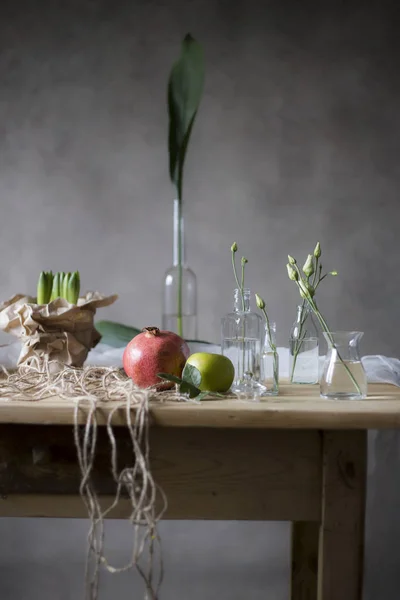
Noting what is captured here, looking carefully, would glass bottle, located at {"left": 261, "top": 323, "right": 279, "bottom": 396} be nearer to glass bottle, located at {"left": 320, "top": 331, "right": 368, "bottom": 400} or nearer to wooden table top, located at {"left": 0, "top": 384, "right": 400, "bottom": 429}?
glass bottle, located at {"left": 320, "top": 331, "right": 368, "bottom": 400}

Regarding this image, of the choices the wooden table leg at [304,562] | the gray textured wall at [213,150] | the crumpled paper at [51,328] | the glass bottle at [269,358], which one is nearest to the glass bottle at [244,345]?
the glass bottle at [269,358]

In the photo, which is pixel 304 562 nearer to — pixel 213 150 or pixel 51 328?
pixel 51 328

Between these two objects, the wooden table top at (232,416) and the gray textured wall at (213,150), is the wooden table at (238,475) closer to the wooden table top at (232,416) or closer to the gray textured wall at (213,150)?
A: the wooden table top at (232,416)

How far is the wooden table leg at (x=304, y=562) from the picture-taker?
4.15ft

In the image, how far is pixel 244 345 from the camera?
1062 mm

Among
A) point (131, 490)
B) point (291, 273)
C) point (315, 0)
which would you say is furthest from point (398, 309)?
point (131, 490)

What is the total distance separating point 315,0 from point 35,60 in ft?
2.80

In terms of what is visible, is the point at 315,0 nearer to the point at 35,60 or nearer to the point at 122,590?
the point at 35,60

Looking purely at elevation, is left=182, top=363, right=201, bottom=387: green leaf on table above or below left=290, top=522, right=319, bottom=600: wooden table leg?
above

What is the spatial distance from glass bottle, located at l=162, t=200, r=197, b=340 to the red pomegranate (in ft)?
1.62

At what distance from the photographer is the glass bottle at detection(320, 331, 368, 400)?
3.13 feet

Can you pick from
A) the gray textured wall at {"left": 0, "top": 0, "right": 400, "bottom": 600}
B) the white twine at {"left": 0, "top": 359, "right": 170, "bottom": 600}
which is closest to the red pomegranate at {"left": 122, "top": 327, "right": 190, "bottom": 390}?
the white twine at {"left": 0, "top": 359, "right": 170, "bottom": 600}

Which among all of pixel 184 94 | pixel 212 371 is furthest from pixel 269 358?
pixel 184 94

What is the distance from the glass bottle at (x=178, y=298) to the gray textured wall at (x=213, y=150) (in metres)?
0.46
